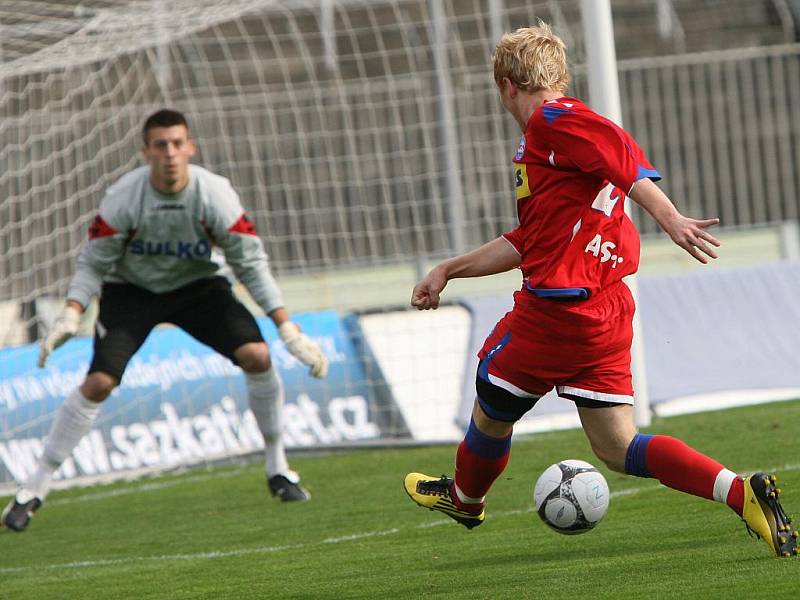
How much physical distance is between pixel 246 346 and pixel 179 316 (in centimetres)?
43

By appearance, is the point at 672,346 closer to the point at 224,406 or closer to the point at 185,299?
the point at 224,406

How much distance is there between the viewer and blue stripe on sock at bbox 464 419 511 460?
529 cm

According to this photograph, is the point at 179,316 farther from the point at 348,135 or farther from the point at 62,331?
the point at 348,135

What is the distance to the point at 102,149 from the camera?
1260cm

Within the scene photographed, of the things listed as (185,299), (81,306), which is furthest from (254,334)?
(81,306)

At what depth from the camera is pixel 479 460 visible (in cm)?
534

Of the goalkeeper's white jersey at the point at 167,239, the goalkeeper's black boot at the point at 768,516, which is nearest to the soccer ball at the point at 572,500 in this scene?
the goalkeeper's black boot at the point at 768,516

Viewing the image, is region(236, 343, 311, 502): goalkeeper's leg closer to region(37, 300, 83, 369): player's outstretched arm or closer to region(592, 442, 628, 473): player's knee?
region(37, 300, 83, 369): player's outstretched arm

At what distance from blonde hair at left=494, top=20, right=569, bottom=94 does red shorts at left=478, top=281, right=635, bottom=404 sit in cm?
70

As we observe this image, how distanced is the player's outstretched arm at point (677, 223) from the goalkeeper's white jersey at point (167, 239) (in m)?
3.72

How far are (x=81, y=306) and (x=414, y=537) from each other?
8.31 feet

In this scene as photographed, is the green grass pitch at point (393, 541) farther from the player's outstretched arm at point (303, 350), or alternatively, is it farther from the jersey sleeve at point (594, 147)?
the jersey sleeve at point (594, 147)

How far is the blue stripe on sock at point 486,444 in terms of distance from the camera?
5.29m

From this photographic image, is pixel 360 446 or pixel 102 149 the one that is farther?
pixel 102 149
